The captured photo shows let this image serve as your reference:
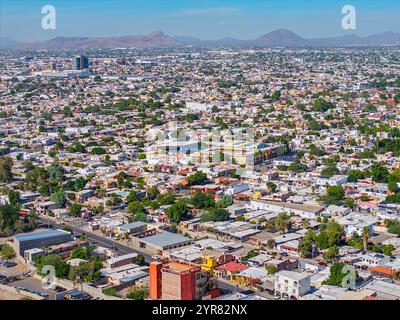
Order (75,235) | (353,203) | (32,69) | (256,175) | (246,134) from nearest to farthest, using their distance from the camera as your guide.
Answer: (75,235) → (353,203) → (256,175) → (246,134) → (32,69)

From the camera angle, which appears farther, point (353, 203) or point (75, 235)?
point (353, 203)

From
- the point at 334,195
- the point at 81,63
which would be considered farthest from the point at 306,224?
the point at 81,63

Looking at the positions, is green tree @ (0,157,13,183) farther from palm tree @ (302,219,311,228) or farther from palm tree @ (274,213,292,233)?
palm tree @ (302,219,311,228)

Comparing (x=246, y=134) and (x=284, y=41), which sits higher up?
(x=284, y=41)

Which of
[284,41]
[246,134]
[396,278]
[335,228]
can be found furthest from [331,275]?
[284,41]

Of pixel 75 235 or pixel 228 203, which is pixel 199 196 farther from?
pixel 75 235

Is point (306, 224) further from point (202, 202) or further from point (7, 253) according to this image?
point (7, 253)

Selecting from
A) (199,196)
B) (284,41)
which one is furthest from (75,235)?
(284,41)
